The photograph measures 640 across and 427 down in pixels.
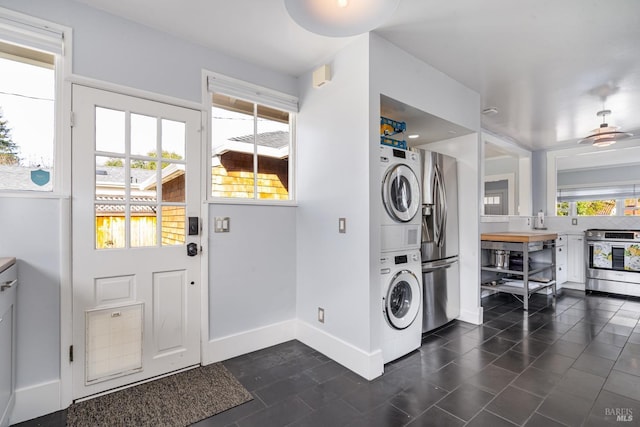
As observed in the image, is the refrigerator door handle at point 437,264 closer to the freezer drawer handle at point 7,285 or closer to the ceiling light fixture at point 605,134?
the ceiling light fixture at point 605,134

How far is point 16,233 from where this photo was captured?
1.83 metres

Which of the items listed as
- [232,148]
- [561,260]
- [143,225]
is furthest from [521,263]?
[143,225]

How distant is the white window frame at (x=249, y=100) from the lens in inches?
101

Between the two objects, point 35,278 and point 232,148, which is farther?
point 232,148

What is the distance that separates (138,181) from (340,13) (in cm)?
185

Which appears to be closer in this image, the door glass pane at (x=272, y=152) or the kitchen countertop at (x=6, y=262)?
the kitchen countertop at (x=6, y=262)

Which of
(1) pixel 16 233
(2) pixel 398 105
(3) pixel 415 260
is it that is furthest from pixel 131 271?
(2) pixel 398 105

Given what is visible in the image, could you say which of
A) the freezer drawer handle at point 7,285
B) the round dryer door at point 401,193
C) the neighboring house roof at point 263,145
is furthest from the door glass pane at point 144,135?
the round dryer door at point 401,193

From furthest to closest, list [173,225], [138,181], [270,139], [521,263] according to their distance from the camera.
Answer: [521,263], [270,139], [173,225], [138,181]

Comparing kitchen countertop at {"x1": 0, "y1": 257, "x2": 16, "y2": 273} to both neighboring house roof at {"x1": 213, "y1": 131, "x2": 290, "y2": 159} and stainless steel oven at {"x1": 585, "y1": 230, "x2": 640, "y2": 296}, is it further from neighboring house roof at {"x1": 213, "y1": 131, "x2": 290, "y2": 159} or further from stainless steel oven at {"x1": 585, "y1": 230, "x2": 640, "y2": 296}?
stainless steel oven at {"x1": 585, "y1": 230, "x2": 640, "y2": 296}

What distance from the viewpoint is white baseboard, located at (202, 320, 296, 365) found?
8.34 ft

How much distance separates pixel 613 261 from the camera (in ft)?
15.4

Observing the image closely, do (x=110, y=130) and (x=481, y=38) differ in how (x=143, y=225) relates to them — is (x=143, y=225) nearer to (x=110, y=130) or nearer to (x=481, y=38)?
(x=110, y=130)

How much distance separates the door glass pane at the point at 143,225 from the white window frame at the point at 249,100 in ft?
1.45
